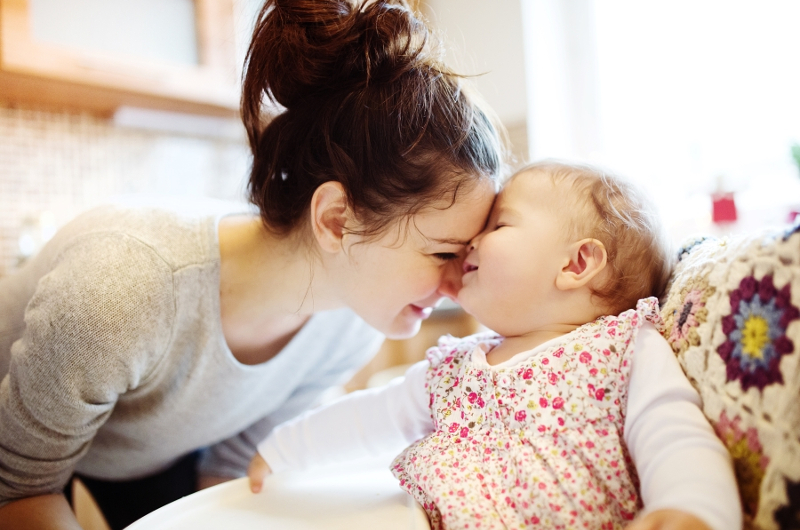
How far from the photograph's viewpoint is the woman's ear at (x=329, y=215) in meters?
0.85

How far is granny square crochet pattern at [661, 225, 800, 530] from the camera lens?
17.9 inches

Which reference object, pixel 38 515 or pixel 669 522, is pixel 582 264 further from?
pixel 38 515

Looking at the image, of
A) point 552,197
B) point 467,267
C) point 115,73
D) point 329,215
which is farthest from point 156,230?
point 115,73

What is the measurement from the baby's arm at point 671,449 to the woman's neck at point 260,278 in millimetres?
548

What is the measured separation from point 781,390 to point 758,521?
111 mm

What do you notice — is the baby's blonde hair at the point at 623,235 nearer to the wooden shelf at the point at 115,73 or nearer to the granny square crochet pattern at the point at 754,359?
the granny square crochet pattern at the point at 754,359

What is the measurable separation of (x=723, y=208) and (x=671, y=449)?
3.14 ft

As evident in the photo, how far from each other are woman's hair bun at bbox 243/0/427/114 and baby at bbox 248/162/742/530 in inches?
10.4

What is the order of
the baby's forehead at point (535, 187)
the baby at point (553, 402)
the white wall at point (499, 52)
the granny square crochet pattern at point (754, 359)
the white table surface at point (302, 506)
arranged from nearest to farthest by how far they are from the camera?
the granny square crochet pattern at point (754, 359) → the baby at point (553, 402) → the white table surface at point (302, 506) → the baby's forehead at point (535, 187) → the white wall at point (499, 52)

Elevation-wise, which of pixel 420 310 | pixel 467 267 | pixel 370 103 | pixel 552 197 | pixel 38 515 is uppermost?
pixel 370 103

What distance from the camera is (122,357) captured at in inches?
32.2

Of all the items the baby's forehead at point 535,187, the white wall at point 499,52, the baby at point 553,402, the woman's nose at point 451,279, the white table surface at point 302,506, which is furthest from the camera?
the white wall at point 499,52

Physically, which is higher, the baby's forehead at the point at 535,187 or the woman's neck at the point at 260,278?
the baby's forehead at the point at 535,187

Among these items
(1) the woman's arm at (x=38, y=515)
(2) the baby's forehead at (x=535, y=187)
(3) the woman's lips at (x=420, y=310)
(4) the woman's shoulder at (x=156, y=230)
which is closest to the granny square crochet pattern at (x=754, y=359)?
(2) the baby's forehead at (x=535, y=187)
